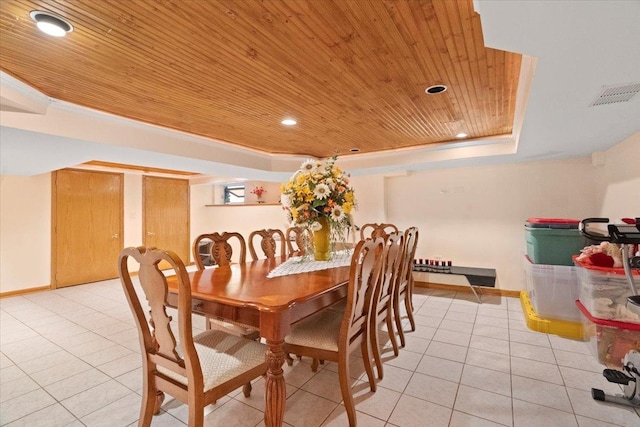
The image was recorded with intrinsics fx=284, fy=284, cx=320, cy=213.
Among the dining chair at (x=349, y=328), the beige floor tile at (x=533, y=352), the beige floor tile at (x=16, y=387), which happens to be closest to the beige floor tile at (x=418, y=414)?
the dining chair at (x=349, y=328)

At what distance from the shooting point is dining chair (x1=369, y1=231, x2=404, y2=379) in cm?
214

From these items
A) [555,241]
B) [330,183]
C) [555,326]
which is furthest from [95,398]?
[555,241]

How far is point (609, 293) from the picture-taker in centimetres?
237

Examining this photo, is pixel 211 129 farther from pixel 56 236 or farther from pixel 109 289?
pixel 56 236

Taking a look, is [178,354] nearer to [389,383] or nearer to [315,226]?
[315,226]

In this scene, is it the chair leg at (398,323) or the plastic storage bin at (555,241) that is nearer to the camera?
the chair leg at (398,323)

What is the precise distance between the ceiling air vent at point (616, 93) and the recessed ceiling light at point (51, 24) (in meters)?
3.02

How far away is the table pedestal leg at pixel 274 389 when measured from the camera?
1.45 m

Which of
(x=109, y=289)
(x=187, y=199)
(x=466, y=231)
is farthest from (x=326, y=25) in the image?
(x=187, y=199)

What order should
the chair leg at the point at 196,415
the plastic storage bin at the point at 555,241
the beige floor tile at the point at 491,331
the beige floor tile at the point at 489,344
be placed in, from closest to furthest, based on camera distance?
the chair leg at the point at 196,415 → the beige floor tile at the point at 489,344 → the beige floor tile at the point at 491,331 → the plastic storage bin at the point at 555,241

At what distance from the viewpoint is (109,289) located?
502 centimetres

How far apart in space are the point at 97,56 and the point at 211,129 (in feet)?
5.17

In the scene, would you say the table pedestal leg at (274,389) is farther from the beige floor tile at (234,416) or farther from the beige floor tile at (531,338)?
the beige floor tile at (531,338)

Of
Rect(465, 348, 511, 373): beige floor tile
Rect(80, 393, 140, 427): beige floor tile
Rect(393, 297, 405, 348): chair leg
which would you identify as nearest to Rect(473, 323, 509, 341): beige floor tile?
Rect(465, 348, 511, 373): beige floor tile
